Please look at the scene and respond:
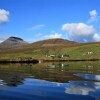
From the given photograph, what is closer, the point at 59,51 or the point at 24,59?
the point at 24,59

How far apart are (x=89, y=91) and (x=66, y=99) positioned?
15.2 feet

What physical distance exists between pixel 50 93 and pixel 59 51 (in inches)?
6243

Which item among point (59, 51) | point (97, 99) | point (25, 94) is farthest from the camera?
point (59, 51)

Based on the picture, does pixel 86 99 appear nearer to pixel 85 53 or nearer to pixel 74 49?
pixel 85 53

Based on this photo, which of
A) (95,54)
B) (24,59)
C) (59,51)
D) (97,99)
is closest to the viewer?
(97,99)

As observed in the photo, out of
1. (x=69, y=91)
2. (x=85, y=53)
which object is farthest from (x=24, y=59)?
(x=69, y=91)

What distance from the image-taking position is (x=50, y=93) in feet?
86.0

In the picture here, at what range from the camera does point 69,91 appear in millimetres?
27312

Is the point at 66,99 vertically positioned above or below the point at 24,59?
below

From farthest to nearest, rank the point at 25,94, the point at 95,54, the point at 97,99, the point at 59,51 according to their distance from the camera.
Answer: the point at 59,51 → the point at 95,54 → the point at 25,94 → the point at 97,99

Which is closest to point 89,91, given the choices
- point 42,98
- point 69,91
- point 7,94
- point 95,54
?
point 69,91

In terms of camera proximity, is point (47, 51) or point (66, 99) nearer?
point (66, 99)

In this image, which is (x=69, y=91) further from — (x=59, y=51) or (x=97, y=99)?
(x=59, y=51)

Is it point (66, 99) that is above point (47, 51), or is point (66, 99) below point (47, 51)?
below
